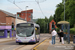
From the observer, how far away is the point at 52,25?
125750mm

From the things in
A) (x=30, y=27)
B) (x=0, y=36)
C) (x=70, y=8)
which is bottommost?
(x=0, y=36)

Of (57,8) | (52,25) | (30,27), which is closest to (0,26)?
(57,8)

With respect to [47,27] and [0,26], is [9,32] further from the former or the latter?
[47,27]

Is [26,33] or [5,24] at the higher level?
[5,24]

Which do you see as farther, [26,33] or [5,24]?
[5,24]

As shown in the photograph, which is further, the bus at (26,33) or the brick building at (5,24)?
the brick building at (5,24)

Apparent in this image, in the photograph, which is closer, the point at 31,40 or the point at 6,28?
the point at 31,40

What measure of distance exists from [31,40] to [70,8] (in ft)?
55.6

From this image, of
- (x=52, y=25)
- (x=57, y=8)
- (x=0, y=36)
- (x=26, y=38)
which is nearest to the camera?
(x=26, y=38)

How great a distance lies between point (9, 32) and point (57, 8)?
21.1 meters

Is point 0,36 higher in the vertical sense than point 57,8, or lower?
lower

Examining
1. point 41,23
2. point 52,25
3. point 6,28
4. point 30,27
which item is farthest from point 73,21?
point 41,23

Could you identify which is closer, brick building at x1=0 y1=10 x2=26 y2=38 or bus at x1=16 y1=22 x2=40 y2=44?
bus at x1=16 y1=22 x2=40 y2=44

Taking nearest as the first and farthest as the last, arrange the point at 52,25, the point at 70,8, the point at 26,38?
1. the point at 26,38
2. the point at 70,8
3. the point at 52,25
